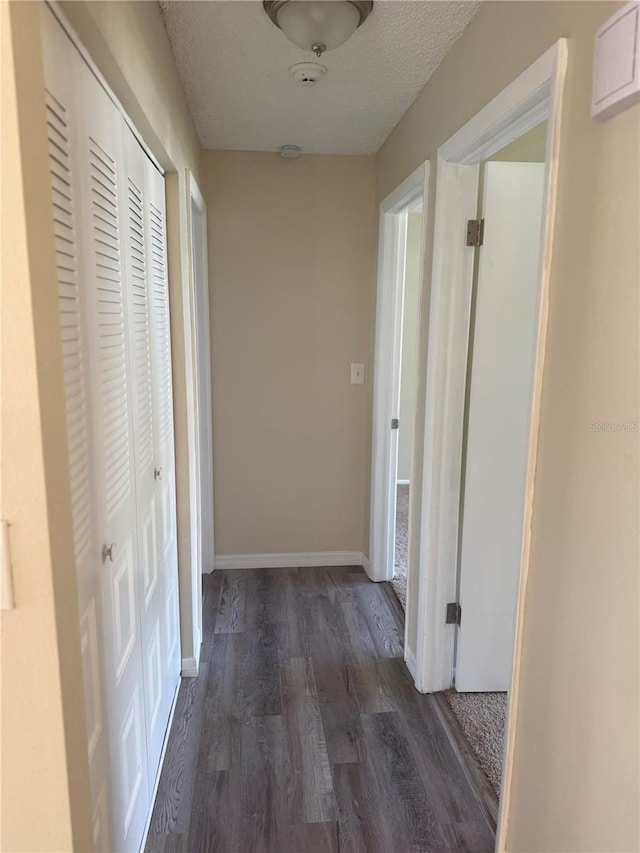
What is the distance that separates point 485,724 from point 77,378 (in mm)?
1914

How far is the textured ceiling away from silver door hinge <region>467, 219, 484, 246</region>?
1.81ft

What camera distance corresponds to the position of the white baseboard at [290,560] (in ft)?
11.1

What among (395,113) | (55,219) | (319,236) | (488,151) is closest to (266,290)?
(319,236)

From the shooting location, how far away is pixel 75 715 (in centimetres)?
92

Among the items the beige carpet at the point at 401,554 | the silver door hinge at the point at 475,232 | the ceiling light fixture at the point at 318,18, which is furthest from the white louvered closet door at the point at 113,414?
the beige carpet at the point at 401,554

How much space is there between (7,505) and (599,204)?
3.80ft

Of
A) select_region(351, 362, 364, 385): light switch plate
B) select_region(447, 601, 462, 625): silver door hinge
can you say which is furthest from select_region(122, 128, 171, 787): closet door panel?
select_region(351, 362, 364, 385): light switch plate

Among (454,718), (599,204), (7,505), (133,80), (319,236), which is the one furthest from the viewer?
(319,236)

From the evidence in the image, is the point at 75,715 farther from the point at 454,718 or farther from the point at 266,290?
the point at 266,290

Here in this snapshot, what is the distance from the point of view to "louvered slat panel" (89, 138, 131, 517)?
1.24 metres

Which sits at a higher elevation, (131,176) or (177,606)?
(131,176)

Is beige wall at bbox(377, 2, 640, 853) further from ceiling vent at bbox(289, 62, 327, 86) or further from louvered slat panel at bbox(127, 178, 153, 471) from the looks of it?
louvered slat panel at bbox(127, 178, 153, 471)

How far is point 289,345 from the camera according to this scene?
321 centimetres

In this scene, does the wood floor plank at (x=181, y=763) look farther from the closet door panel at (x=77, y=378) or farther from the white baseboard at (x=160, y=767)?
the closet door panel at (x=77, y=378)
